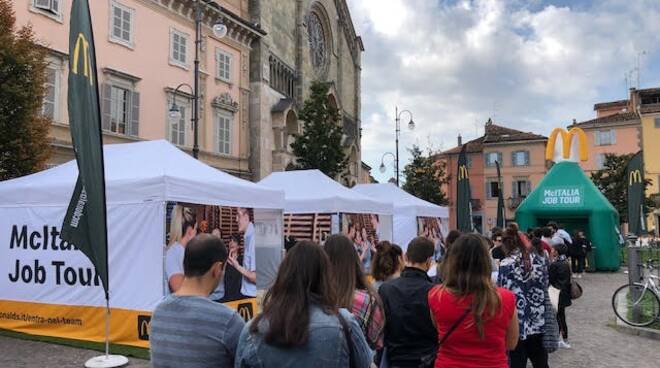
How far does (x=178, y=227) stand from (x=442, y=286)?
19.5 feet

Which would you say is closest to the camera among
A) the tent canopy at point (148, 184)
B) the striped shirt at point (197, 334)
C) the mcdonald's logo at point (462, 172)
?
the striped shirt at point (197, 334)

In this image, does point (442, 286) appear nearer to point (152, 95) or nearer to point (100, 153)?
point (100, 153)

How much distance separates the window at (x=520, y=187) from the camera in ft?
191

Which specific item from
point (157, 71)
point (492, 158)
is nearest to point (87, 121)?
point (157, 71)

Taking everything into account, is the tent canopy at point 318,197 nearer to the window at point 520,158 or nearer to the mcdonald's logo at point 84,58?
the mcdonald's logo at point 84,58

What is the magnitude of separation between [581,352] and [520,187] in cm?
5281

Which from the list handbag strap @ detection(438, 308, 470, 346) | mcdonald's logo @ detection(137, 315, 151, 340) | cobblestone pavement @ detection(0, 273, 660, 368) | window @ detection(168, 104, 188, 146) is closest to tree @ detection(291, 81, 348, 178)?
window @ detection(168, 104, 188, 146)

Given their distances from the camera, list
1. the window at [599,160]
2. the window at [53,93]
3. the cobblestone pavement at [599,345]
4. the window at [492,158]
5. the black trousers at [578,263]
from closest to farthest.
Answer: the cobblestone pavement at [599,345]
the window at [53,93]
the black trousers at [578,263]
the window at [599,160]
the window at [492,158]

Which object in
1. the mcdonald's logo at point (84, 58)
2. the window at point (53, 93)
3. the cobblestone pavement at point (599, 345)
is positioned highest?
the window at point (53, 93)

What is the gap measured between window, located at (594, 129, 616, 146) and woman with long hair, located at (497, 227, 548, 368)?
59.1 meters

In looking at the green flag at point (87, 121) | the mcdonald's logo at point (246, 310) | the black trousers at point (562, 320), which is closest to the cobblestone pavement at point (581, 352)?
the black trousers at point (562, 320)

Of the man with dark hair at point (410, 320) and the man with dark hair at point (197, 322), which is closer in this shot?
the man with dark hair at point (197, 322)

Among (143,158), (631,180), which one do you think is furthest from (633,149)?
(143,158)

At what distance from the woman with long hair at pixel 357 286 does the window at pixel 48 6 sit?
15.9m
